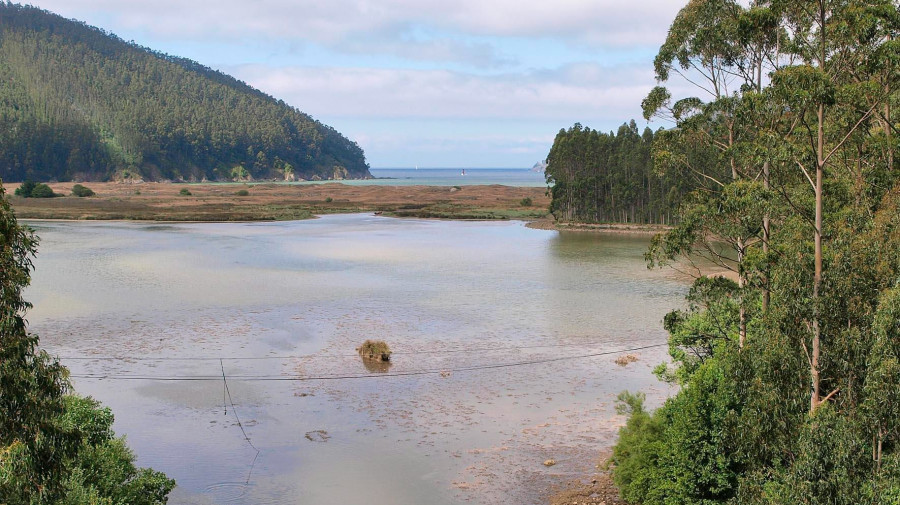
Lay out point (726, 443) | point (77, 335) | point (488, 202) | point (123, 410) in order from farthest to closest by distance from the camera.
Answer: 1. point (488, 202)
2. point (77, 335)
3. point (123, 410)
4. point (726, 443)

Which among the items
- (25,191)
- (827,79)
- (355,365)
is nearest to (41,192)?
(25,191)

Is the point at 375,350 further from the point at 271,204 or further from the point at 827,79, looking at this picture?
the point at 271,204

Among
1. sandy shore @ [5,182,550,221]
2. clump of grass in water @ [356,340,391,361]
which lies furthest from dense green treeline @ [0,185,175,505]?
sandy shore @ [5,182,550,221]

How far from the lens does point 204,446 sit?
22547mm

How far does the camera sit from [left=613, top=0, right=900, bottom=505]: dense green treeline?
12828 mm

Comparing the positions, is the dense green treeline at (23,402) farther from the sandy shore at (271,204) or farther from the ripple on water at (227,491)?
the sandy shore at (271,204)

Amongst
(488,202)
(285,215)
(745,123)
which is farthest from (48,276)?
(488,202)

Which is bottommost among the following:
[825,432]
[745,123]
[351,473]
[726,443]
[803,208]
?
[351,473]

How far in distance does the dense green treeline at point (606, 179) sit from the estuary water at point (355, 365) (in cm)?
3006

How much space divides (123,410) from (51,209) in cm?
10093

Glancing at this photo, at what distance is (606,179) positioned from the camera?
9506 centimetres

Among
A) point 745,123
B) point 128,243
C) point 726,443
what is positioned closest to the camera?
point 726,443

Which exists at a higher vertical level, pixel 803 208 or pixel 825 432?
pixel 803 208

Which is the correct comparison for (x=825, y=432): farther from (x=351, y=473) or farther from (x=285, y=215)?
(x=285, y=215)
